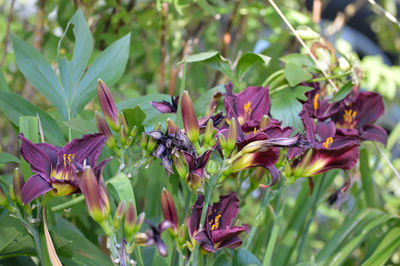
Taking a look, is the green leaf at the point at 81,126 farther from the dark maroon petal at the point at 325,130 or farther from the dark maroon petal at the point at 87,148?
the dark maroon petal at the point at 325,130

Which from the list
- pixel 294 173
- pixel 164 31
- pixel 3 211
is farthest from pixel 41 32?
pixel 294 173

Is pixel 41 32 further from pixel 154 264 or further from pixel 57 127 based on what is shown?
pixel 154 264

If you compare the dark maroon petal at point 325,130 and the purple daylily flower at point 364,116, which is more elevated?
the dark maroon petal at point 325,130

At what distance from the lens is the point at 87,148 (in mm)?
343

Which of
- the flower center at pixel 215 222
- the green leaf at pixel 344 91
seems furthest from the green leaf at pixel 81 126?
the green leaf at pixel 344 91

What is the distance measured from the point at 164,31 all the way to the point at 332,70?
0.93ft

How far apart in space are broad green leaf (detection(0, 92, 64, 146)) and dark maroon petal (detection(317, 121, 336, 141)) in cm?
26

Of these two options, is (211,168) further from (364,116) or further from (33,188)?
(364,116)

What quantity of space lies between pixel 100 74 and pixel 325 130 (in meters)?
0.23

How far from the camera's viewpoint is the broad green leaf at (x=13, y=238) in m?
0.36

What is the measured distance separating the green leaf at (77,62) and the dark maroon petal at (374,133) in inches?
12.0

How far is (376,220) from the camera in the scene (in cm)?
50

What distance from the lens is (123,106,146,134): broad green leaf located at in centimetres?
36

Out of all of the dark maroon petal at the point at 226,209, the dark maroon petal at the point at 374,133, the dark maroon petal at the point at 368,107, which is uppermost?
the dark maroon petal at the point at 368,107
